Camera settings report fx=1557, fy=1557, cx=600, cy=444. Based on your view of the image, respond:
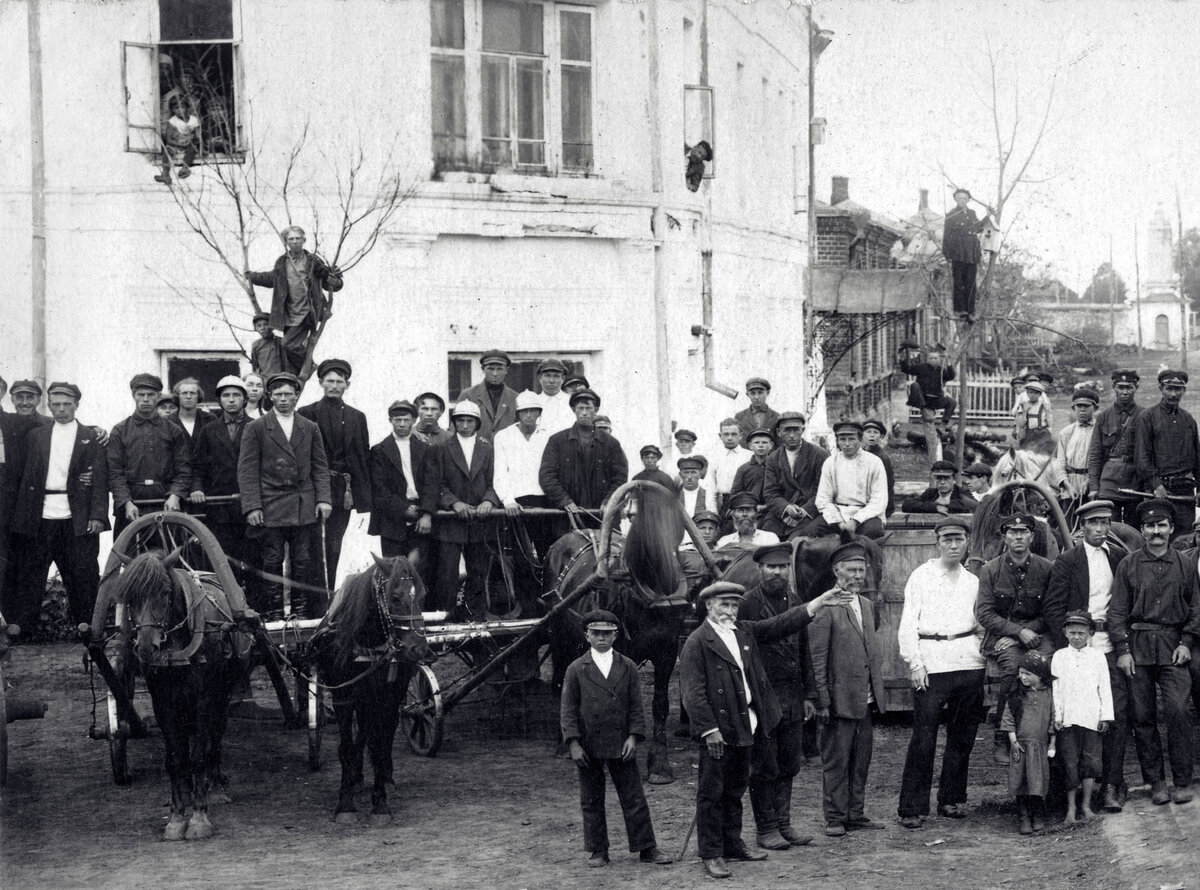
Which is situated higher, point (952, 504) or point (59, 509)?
point (59, 509)

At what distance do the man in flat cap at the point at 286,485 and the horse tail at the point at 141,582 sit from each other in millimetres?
1642

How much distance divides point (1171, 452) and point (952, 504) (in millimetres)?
1680

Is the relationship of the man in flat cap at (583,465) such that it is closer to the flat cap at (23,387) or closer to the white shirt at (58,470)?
the white shirt at (58,470)

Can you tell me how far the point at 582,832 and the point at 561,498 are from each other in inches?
112

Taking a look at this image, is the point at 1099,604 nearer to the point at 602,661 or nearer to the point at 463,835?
the point at 602,661

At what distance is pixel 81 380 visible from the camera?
15883 millimetres

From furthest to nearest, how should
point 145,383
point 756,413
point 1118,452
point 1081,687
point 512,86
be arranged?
Result: point 512,86 → point 756,413 → point 1118,452 → point 145,383 → point 1081,687

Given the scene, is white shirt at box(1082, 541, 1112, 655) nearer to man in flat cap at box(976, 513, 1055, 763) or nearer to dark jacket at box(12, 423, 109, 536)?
man in flat cap at box(976, 513, 1055, 763)

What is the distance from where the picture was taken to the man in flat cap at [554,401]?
40.4ft

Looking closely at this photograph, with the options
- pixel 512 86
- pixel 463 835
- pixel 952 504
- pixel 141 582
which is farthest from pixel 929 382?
pixel 141 582

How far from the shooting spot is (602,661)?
855cm

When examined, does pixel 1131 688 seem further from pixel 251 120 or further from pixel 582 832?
pixel 251 120

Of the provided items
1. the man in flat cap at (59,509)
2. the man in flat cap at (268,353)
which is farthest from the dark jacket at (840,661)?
the man in flat cap at (268,353)

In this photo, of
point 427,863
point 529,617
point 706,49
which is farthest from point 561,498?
point 706,49
